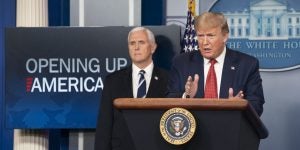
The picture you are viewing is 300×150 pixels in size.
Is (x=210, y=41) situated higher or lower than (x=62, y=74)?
higher

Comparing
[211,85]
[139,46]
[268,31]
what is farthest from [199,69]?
[268,31]

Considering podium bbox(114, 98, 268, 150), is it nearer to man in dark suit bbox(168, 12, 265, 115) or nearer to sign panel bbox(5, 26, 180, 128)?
man in dark suit bbox(168, 12, 265, 115)

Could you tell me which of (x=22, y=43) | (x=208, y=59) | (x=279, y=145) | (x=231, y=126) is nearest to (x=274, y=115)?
(x=279, y=145)

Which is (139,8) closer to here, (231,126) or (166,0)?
(166,0)

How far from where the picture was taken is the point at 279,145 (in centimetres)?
435

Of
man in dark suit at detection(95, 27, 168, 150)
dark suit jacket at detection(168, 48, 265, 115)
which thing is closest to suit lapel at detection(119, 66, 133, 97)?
man in dark suit at detection(95, 27, 168, 150)

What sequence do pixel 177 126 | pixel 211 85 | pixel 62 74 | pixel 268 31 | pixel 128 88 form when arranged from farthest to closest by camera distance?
pixel 268 31, pixel 62 74, pixel 128 88, pixel 211 85, pixel 177 126

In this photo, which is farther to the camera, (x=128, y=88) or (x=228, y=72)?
(x=128, y=88)

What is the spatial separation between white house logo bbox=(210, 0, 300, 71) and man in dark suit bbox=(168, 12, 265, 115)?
6.31 ft

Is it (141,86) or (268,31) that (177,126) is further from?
(268,31)

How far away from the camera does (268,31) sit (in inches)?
173

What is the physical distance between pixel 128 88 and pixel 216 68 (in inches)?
39.0

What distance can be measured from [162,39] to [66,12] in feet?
3.49

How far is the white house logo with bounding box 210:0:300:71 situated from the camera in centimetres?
436
